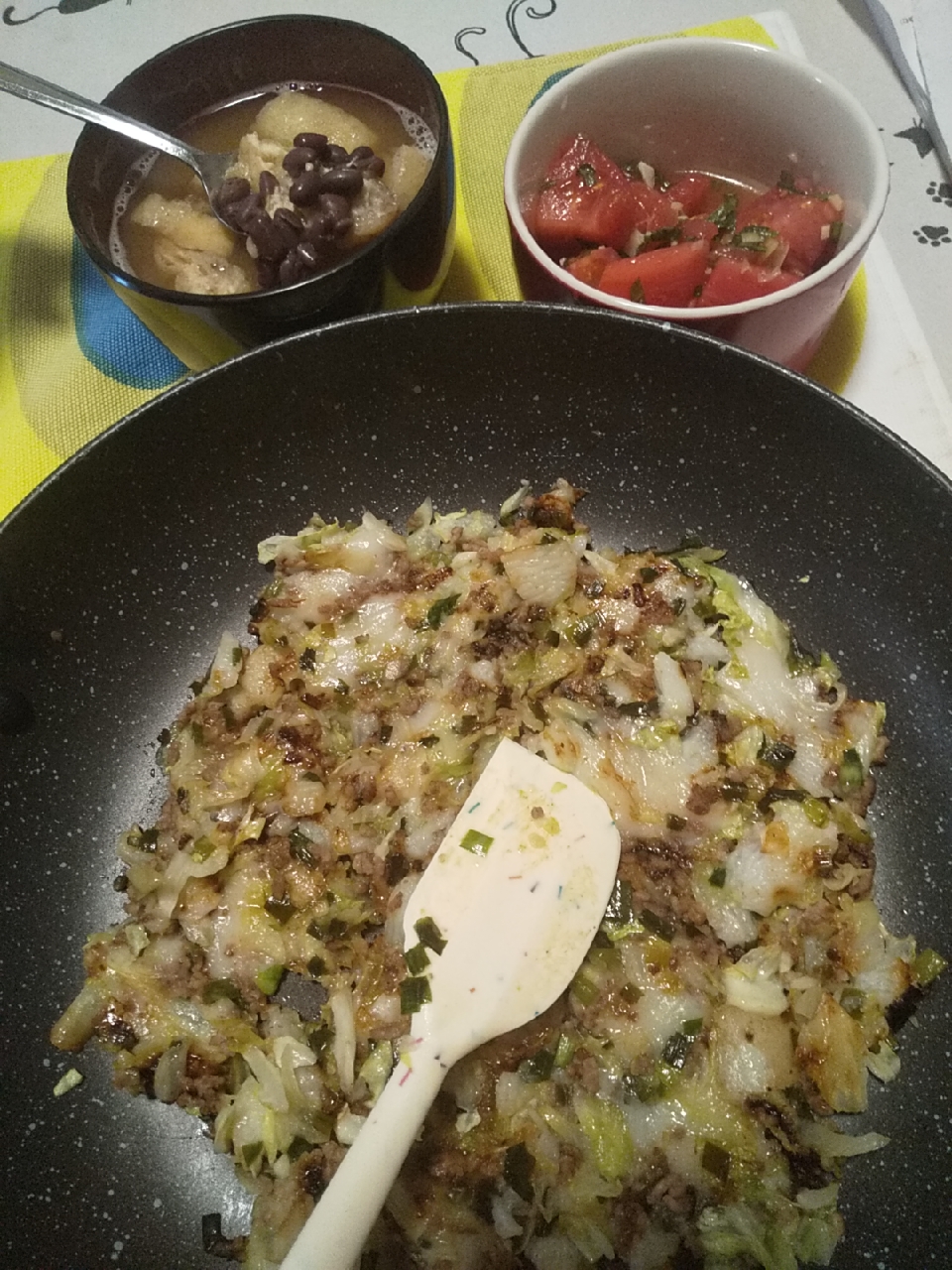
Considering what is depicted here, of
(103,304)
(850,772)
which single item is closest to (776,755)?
(850,772)

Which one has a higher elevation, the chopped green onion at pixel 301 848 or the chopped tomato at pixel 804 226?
the chopped tomato at pixel 804 226

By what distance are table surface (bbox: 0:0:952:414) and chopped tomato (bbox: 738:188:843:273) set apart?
15.5 inches

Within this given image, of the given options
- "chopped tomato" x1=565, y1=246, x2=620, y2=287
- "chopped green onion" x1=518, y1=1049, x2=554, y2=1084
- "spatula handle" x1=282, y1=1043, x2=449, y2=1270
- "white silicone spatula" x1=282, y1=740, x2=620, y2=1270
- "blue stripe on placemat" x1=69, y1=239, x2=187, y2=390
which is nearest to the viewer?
"spatula handle" x1=282, y1=1043, x2=449, y2=1270

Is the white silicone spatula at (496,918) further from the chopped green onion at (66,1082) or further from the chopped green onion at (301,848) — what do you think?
the chopped green onion at (66,1082)

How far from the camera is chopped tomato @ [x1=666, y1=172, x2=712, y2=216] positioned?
164 centimetres

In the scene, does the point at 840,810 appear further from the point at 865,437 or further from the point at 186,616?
the point at 186,616

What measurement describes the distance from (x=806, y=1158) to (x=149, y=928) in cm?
98

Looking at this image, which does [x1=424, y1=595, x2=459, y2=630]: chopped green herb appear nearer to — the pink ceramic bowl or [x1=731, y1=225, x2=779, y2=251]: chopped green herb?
the pink ceramic bowl

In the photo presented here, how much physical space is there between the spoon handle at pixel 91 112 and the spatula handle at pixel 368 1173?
5.22 ft

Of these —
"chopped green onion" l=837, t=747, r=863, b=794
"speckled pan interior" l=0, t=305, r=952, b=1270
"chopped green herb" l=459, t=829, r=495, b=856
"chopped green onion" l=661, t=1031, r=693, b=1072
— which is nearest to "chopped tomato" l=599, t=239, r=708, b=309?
"speckled pan interior" l=0, t=305, r=952, b=1270

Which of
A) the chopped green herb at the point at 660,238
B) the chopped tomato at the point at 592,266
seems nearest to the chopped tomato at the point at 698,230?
the chopped green herb at the point at 660,238

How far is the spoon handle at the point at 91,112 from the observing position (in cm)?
156

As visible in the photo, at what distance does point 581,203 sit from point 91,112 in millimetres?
892

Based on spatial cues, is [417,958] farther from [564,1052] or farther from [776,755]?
[776,755]
